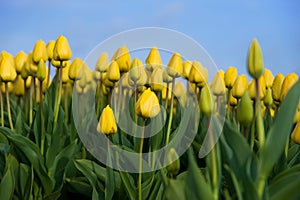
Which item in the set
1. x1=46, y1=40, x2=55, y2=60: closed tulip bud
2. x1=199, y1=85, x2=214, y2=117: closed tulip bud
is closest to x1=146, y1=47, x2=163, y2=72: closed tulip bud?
x1=46, y1=40, x2=55, y2=60: closed tulip bud

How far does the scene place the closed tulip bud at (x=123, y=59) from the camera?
2314 mm

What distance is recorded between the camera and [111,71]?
2.25 meters

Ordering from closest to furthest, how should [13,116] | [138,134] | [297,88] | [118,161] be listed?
[297,88] < [118,161] < [138,134] < [13,116]

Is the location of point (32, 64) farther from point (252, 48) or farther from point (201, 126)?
point (252, 48)

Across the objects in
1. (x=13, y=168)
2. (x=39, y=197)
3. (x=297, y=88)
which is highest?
(x=297, y=88)

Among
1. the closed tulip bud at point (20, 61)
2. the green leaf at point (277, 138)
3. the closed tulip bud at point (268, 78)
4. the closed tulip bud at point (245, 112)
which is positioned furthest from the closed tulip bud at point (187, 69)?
the green leaf at point (277, 138)

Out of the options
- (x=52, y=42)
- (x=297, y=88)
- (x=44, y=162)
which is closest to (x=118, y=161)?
(x=44, y=162)

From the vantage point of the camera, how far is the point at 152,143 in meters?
1.95

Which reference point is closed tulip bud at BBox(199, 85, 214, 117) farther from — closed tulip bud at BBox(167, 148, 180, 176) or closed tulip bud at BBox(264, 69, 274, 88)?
closed tulip bud at BBox(264, 69, 274, 88)

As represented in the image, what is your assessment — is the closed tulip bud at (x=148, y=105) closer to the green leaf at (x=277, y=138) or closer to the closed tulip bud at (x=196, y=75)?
the green leaf at (x=277, y=138)

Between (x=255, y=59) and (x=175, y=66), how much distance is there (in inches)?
42.5

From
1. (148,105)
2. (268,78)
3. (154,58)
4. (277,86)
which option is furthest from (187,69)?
(148,105)

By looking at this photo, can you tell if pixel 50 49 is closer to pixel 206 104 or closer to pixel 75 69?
pixel 75 69

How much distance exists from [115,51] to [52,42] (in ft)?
1.61
